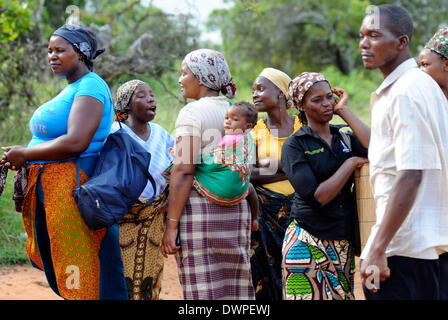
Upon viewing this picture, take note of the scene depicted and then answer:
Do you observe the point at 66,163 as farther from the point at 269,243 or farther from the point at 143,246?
the point at 269,243

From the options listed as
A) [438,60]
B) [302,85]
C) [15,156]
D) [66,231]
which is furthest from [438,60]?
[15,156]

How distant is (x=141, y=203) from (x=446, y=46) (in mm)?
2008

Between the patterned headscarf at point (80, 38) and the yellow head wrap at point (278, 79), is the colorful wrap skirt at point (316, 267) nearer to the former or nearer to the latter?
the yellow head wrap at point (278, 79)

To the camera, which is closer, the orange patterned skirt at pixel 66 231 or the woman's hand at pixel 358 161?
the woman's hand at pixel 358 161

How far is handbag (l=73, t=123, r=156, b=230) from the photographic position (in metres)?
3.43

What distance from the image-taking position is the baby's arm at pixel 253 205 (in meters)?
3.87

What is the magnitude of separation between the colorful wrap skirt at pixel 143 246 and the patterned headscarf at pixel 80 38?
0.95 meters

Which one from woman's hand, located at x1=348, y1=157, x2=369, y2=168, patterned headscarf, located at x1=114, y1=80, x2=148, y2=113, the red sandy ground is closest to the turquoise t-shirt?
patterned headscarf, located at x1=114, y1=80, x2=148, y2=113

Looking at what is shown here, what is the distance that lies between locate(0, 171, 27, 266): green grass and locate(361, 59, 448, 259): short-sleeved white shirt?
4.66m

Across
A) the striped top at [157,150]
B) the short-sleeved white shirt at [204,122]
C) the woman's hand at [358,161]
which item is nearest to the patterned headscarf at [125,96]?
the striped top at [157,150]

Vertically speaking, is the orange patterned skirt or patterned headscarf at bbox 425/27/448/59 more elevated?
patterned headscarf at bbox 425/27/448/59

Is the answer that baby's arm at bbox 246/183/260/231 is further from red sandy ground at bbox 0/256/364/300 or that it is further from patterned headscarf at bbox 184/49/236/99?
red sandy ground at bbox 0/256/364/300
